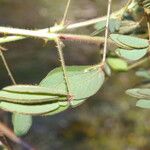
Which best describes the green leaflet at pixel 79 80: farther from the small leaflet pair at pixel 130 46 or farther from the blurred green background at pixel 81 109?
the blurred green background at pixel 81 109

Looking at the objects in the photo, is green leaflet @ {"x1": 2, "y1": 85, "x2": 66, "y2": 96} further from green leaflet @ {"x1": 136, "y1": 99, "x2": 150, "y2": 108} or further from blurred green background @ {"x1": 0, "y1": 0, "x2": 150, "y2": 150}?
blurred green background @ {"x1": 0, "y1": 0, "x2": 150, "y2": 150}

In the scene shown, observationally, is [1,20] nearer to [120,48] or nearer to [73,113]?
[73,113]

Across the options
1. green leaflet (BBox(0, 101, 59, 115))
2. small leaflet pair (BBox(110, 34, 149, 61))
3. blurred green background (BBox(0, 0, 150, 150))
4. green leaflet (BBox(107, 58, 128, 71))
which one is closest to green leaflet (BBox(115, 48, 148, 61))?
small leaflet pair (BBox(110, 34, 149, 61))

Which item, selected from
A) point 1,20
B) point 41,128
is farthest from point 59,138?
point 1,20

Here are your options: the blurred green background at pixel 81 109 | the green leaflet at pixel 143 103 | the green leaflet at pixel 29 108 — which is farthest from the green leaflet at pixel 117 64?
the blurred green background at pixel 81 109

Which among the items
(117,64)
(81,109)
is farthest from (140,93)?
(81,109)

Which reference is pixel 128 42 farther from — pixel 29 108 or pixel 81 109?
pixel 81 109
